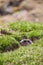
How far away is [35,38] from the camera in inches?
437

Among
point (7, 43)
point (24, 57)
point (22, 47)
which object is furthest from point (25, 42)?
point (24, 57)

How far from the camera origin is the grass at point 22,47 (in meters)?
7.80

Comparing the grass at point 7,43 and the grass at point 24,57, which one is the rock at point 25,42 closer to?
the grass at point 7,43

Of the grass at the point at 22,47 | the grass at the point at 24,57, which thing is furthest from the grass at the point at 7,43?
the grass at the point at 24,57

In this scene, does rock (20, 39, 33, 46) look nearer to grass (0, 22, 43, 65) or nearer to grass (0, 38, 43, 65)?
grass (0, 22, 43, 65)

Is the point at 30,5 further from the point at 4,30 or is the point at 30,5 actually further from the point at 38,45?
the point at 38,45

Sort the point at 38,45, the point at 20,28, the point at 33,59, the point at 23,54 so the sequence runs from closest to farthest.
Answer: the point at 33,59
the point at 23,54
the point at 38,45
the point at 20,28

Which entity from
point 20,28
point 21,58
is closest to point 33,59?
point 21,58

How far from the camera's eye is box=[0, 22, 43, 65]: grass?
25.6 feet

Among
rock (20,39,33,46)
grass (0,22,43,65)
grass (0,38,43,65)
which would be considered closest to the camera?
grass (0,38,43,65)

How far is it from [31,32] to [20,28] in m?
0.98

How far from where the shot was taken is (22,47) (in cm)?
946


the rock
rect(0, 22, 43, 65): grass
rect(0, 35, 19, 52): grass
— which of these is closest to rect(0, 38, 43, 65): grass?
rect(0, 22, 43, 65): grass

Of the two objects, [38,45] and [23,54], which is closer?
[23,54]
